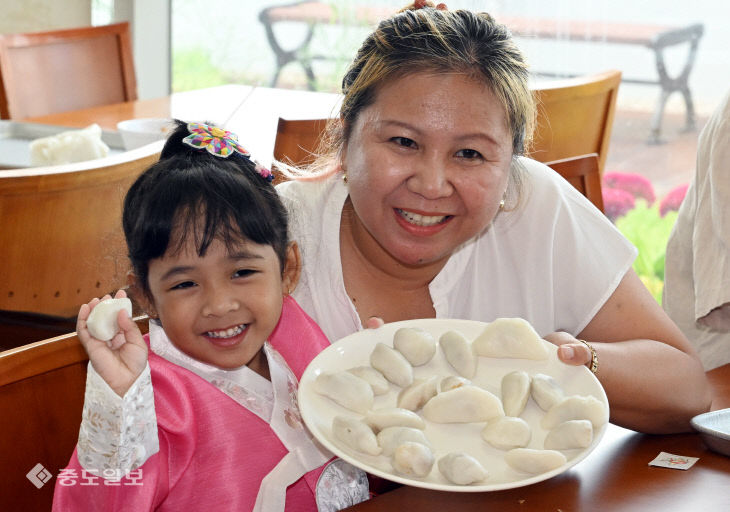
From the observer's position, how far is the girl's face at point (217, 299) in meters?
1.18

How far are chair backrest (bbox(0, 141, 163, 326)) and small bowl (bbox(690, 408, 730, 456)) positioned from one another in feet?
3.27

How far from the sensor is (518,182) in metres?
1.58

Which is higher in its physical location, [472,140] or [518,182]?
[472,140]

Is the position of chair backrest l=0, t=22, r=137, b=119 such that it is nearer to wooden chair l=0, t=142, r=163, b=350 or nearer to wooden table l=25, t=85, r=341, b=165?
wooden table l=25, t=85, r=341, b=165

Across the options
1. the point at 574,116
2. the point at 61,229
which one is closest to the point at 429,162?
the point at 61,229

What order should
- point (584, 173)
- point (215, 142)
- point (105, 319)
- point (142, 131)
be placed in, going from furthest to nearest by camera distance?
point (142, 131) → point (584, 173) → point (215, 142) → point (105, 319)

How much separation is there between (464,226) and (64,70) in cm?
234

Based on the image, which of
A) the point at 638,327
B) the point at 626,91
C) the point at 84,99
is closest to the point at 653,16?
the point at 626,91

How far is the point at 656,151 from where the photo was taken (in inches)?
169

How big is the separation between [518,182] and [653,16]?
2.66 m

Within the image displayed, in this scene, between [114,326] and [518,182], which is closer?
[114,326]

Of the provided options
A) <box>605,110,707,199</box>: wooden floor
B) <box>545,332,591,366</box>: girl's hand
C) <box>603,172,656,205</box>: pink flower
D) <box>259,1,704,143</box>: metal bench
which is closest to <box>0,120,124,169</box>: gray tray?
<box>259,1,704,143</box>: metal bench

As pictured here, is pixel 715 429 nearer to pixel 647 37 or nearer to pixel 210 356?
pixel 210 356

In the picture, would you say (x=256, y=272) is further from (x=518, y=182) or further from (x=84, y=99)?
(x=84, y=99)
